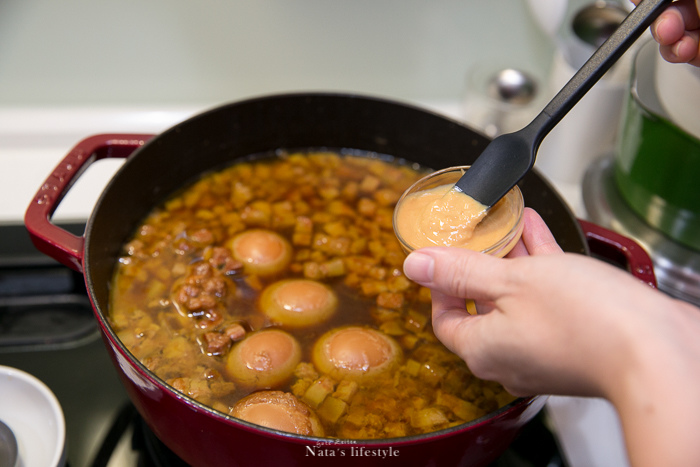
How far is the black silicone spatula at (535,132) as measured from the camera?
1039 mm

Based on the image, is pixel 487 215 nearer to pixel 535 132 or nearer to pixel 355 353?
pixel 535 132

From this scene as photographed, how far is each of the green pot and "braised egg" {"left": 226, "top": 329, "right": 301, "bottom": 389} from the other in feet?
3.07

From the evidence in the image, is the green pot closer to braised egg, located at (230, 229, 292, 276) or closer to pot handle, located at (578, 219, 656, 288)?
pot handle, located at (578, 219, 656, 288)

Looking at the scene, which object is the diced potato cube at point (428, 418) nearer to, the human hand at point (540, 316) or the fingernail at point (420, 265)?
the human hand at point (540, 316)

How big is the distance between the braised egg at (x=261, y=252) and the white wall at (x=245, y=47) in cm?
75

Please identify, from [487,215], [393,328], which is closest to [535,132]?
[487,215]

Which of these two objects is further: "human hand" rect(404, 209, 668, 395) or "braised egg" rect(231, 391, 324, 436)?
"braised egg" rect(231, 391, 324, 436)

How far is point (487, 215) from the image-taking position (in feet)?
A: 3.69

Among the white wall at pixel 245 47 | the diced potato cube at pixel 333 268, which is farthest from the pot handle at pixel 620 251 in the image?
the white wall at pixel 245 47

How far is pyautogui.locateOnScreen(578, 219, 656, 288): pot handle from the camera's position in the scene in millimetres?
1212

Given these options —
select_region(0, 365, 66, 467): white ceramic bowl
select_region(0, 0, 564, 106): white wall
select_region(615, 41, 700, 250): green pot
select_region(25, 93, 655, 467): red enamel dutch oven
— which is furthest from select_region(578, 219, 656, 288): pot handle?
select_region(0, 365, 66, 467): white ceramic bowl

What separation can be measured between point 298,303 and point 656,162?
91 cm

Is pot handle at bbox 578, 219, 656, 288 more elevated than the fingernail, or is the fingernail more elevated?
pot handle at bbox 578, 219, 656, 288

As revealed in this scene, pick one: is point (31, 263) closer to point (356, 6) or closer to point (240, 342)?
point (240, 342)
